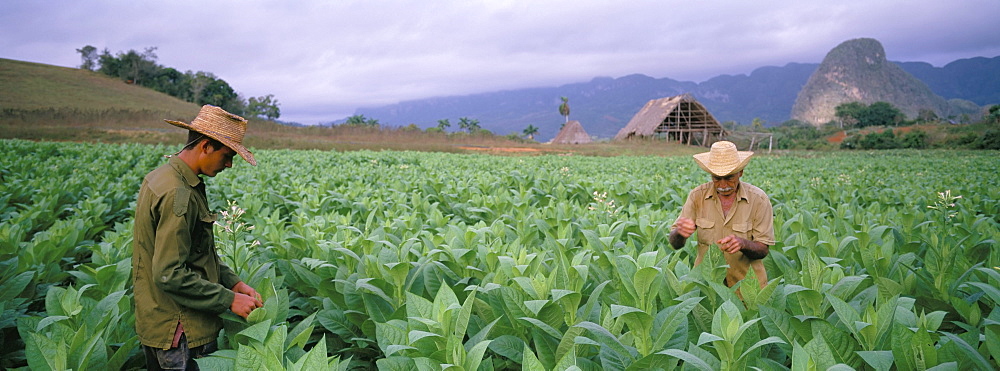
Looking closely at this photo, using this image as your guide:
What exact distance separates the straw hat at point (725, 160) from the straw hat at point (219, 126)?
2404 mm

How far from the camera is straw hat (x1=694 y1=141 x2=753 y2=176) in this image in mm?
2979

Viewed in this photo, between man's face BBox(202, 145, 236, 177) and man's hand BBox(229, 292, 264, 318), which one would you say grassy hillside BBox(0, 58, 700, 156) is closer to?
man's face BBox(202, 145, 236, 177)

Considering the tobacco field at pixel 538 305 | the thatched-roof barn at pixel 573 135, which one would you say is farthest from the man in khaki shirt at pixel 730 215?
the thatched-roof barn at pixel 573 135

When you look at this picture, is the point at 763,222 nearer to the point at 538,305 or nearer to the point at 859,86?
the point at 538,305

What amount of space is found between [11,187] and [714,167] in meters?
8.02

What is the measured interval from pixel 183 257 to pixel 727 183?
2.87 metres

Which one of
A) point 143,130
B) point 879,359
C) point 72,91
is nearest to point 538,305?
point 879,359

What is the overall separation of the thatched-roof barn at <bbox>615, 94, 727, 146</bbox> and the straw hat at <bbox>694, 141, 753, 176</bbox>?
156 ft

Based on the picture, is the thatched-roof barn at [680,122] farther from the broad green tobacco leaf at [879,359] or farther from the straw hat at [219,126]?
the straw hat at [219,126]

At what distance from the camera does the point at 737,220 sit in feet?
10.5

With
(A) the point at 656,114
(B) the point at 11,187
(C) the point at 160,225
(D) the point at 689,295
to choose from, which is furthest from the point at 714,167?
(A) the point at 656,114

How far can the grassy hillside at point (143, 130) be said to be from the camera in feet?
110

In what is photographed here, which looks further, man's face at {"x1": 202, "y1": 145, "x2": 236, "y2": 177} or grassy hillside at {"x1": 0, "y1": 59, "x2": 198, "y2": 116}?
grassy hillside at {"x1": 0, "y1": 59, "x2": 198, "y2": 116}

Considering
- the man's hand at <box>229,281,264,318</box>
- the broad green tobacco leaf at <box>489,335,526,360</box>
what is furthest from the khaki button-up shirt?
the man's hand at <box>229,281,264,318</box>
